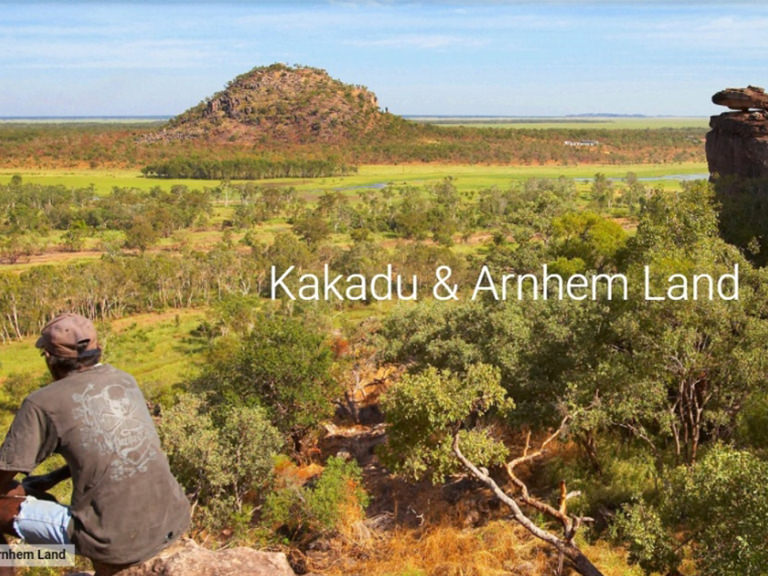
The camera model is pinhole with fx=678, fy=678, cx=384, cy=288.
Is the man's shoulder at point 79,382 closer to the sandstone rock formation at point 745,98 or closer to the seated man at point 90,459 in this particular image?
the seated man at point 90,459

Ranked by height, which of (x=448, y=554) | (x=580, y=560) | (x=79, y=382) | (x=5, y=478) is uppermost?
(x=79, y=382)

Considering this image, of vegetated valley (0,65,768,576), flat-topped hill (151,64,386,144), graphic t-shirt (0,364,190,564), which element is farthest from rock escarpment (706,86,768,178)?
flat-topped hill (151,64,386,144)

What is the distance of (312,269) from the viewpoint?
150 feet

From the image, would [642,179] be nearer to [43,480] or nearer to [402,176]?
[402,176]

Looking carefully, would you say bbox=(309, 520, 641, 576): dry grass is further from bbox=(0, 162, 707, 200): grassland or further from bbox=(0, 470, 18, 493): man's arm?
bbox=(0, 162, 707, 200): grassland

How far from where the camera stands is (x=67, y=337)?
316 cm

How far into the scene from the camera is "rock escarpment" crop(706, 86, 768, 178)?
31.4 meters

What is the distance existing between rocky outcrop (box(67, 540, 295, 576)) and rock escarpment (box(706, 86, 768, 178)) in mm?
31467

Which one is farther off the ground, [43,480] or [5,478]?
[5,478]

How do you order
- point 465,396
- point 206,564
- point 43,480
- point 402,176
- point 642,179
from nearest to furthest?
point 43,480, point 206,564, point 465,396, point 642,179, point 402,176

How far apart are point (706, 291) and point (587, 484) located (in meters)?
4.24

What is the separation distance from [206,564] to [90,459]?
130 cm

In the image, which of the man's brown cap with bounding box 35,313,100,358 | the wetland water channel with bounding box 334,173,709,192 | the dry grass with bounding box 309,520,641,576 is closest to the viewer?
the man's brown cap with bounding box 35,313,100,358

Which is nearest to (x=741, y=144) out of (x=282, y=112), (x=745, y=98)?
(x=745, y=98)
